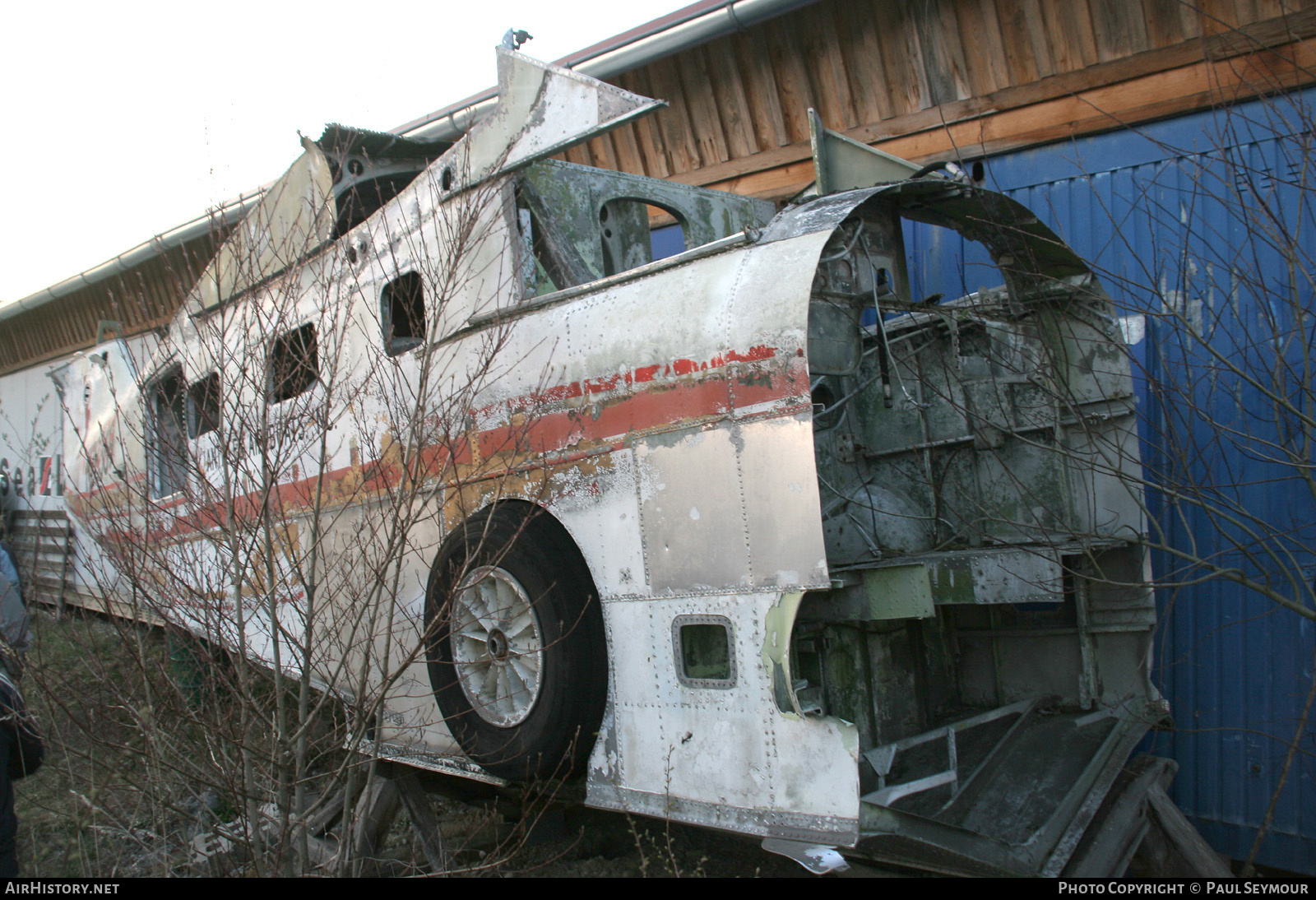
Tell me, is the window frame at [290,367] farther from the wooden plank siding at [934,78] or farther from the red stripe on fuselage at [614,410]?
the wooden plank siding at [934,78]

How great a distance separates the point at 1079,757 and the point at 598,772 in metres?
2.34

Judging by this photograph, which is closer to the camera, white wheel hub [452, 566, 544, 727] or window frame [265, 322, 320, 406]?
window frame [265, 322, 320, 406]

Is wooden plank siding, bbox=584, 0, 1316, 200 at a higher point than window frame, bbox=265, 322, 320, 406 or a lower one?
higher

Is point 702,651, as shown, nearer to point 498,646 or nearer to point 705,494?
point 705,494

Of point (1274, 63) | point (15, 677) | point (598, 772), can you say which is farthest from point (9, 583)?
point (1274, 63)

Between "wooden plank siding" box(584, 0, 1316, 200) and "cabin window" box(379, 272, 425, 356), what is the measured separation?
10.1 ft

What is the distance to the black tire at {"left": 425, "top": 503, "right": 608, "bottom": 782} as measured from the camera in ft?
13.4

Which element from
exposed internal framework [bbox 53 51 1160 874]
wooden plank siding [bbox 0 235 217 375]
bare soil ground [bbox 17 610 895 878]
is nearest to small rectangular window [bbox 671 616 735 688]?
exposed internal framework [bbox 53 51 1160 874]

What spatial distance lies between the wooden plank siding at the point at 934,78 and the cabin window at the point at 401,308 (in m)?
1.04

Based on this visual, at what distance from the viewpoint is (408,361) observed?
16.8 feet

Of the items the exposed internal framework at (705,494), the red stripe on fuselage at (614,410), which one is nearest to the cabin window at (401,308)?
the exposed internal framework at (705,494)

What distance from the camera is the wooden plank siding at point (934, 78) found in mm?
5695

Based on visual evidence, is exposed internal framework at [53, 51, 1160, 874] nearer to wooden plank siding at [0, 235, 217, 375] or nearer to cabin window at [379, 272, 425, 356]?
cabin window at [379, 272, 425, 356]

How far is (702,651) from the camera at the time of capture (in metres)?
4.03
